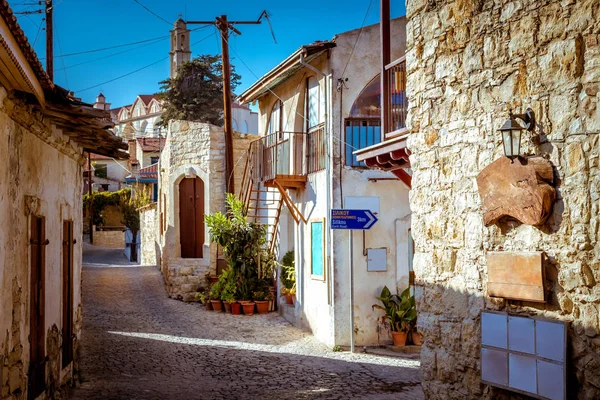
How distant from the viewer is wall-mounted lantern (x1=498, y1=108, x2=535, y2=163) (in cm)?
525

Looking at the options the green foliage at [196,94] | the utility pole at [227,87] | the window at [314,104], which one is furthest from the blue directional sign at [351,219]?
the green foliage at [196,94]

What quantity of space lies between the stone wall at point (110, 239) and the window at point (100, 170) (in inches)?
467

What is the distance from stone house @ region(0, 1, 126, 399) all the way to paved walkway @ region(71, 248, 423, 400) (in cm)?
134

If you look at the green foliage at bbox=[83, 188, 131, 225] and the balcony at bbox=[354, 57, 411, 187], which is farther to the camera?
the green foliage at bbox=[83, 188, 131, 225]

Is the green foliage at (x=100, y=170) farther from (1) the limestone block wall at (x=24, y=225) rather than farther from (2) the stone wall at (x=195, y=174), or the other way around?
(1) the limestone block wall at (x=24, y=225)

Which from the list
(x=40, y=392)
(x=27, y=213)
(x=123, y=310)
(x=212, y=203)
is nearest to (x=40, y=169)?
(x=27, y=213)

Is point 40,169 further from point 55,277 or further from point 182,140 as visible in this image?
point 182,140

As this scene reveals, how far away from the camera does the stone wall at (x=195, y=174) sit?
20.6 meters

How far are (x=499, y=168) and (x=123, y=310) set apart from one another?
46.9 feet

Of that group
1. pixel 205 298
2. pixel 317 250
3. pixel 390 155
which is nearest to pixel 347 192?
pixel 317 250

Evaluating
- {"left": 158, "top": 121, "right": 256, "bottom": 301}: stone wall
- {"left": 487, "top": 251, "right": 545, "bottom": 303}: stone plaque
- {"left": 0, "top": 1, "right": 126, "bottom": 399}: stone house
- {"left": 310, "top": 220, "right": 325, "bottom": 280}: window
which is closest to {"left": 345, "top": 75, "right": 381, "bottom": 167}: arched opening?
{"left": 310, "top": 220, "right": 325, "bottom": 280}: window

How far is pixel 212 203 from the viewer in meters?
20.8

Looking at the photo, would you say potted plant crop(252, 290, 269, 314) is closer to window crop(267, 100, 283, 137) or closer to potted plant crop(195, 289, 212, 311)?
potted plant crop(195, 289, 212, 311)

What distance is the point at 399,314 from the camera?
13.5 m
